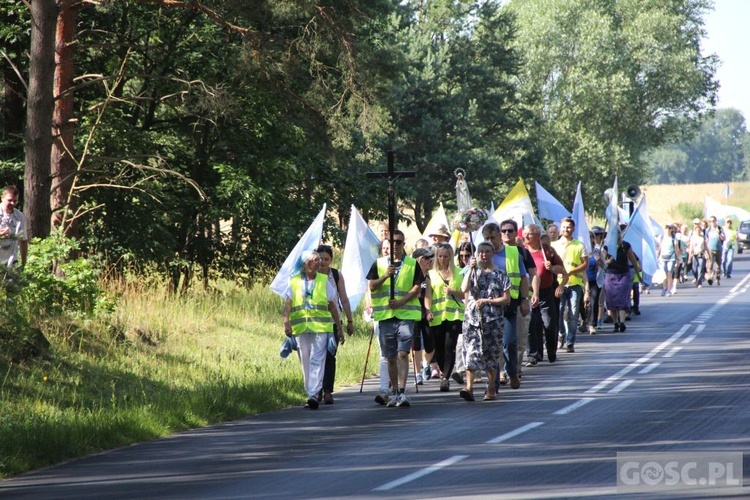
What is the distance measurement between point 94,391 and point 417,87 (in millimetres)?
37278

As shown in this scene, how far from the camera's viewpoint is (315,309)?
14203mm

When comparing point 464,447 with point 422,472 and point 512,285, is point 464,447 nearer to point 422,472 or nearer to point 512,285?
point 422,472

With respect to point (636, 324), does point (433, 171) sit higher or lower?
higher

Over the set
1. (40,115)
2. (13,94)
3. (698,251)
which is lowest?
(698,251)

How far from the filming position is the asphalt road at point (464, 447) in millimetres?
9086

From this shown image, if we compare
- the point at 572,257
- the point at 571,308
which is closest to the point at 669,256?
the point at 572,257

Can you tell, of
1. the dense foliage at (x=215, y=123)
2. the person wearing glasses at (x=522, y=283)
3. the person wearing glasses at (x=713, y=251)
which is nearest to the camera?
the person wearing glasses at (x=522, y=283)

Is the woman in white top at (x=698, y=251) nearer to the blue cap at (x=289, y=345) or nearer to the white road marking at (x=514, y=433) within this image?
the blue cap at (x=289, y=345)

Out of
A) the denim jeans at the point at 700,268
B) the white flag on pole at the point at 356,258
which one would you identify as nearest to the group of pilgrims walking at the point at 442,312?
the white flag on pole at the point at 356,258

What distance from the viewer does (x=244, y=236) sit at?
2580cm

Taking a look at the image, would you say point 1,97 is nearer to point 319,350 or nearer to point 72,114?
point 72,114

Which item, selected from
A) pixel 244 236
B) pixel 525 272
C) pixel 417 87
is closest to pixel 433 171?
pixel 417 87

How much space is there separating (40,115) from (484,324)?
7974 millimetres

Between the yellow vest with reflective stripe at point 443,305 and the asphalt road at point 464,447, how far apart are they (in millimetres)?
914
